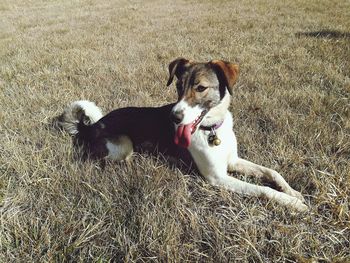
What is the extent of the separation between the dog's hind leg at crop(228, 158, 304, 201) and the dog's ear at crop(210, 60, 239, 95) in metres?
0.79

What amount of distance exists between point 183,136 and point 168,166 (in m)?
0.46

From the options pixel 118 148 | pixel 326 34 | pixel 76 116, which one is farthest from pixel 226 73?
pixel 326 34

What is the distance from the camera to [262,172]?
10.5 feet

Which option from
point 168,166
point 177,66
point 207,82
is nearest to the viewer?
point 207,82

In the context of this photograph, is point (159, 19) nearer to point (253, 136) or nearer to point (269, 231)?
point (253, 136)

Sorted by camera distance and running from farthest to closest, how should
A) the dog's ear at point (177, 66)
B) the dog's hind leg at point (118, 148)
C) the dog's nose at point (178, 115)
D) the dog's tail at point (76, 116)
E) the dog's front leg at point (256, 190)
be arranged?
the dog's tail at point (76, 116)
the dog's hind leg at point (118, 148)
the dog's ear at point (177, 66)
the dog's nose at point (178, 115)
the dog's front leg at point (256, 190)

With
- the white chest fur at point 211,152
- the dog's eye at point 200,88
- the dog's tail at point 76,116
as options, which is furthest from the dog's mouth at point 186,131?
the dog's tail at point 76,116

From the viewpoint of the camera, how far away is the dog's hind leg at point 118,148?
368 cm

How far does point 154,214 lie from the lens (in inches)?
102

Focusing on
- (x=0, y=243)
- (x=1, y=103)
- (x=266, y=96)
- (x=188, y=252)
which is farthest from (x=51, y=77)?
(x=188, y=252)

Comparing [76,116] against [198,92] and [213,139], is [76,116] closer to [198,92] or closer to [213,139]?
[198,92]

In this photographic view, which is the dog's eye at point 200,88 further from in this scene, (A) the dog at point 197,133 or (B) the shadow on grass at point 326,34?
(B) the shadow on grass at point 326,34

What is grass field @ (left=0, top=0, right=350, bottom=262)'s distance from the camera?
240cm

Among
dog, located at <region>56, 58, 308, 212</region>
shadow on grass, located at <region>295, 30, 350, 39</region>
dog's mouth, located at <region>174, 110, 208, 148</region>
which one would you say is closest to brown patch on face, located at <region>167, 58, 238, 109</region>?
dog, located at <region>56, 58, 308, 212</region>
